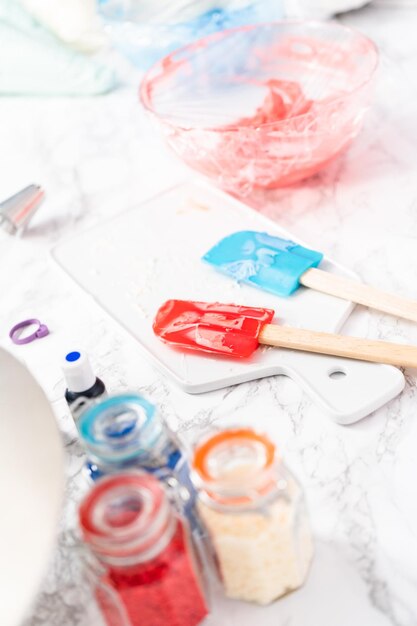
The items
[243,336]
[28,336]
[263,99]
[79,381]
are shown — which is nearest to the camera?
[79,381]

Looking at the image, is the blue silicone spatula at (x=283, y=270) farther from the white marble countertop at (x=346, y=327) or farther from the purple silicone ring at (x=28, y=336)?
→ the purple silicone ring at (x=28, y=336)

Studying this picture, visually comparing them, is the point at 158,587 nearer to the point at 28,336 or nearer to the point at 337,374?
the point at 337,374

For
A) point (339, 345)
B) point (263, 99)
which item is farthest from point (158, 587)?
point (263, 99)

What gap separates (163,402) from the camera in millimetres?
805

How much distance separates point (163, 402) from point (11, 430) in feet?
0.61

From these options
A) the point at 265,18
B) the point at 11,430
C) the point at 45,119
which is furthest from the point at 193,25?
the point at 11,430

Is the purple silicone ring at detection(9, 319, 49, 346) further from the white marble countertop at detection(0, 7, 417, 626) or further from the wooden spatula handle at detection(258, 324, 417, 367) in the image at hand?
the wooden spatula handle at detection(258, 324, 417, 367)

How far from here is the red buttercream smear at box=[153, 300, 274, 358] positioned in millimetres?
812

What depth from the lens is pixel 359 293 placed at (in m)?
0.86

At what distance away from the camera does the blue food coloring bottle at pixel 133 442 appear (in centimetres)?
55

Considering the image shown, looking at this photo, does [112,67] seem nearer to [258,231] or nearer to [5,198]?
[5,198]

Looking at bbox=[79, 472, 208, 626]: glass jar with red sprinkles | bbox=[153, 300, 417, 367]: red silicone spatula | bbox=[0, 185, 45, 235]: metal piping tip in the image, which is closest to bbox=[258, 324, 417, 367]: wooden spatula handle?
bbox=[153, 300, 417, 367]: red silicone spatula

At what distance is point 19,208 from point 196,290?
1.01 feet

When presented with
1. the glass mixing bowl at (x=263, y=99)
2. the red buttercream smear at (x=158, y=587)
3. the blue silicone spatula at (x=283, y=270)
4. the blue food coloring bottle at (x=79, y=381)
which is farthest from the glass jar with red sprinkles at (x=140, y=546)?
the glass mixing bowl at (x=263, y=99)
